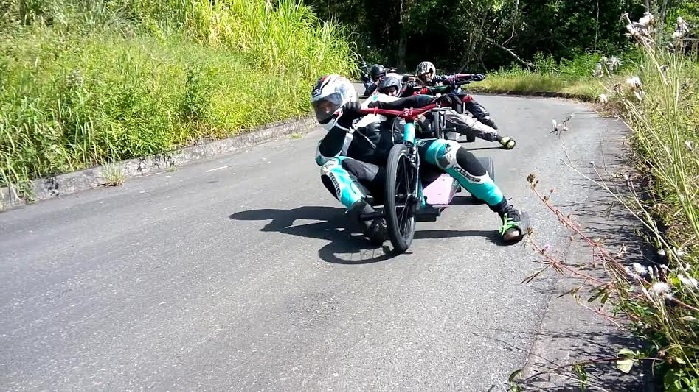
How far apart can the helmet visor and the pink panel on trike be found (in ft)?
3.26

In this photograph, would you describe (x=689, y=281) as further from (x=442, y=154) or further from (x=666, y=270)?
(x=442, y=154)

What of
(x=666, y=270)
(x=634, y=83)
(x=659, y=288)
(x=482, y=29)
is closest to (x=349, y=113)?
(x=634, y=83)

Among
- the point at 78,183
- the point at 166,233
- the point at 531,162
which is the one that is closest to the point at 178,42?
the point at 78,183

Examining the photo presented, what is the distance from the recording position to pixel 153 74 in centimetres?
1116

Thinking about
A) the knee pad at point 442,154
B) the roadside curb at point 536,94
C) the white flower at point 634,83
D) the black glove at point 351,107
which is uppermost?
the white flower at point 634,83

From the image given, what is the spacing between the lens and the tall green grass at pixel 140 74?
858 cm

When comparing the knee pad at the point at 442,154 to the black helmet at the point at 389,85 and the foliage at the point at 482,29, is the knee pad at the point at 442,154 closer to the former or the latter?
the black helmet at the point at 389,85

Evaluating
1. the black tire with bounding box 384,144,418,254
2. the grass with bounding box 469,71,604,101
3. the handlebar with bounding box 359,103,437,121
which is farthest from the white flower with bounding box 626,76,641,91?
the grass with bounding box 469,71,604,101

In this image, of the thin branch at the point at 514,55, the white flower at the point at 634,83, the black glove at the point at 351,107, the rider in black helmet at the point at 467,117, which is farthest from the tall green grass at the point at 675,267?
the thin branch at the point at 514,55

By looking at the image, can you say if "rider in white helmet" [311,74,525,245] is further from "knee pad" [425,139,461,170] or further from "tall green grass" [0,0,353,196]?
"tall green grass" [0,0,353,196]

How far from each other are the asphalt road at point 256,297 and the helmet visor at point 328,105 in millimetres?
1024

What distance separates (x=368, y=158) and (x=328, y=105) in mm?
587

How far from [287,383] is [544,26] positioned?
1098 inches

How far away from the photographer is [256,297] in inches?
188
